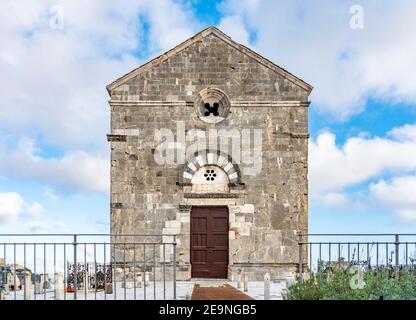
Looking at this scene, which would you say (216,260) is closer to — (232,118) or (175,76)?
(232,118)

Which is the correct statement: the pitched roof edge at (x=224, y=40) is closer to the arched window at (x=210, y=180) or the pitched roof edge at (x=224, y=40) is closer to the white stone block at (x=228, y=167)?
the white stone block at (x=228, y=167)

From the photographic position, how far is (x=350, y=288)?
1145 centimetres

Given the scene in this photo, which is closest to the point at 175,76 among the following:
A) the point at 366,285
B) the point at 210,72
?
the point at 210,72

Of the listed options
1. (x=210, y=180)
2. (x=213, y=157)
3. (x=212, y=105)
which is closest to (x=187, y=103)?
(x=212, y=105)

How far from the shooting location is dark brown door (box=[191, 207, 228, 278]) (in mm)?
20438

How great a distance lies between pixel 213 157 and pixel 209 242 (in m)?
2.79

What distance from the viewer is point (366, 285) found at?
1166cm

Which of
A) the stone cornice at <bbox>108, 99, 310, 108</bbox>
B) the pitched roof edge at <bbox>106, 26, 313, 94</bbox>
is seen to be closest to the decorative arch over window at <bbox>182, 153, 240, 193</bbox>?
the stone cornice at <bbox>108, 99, 310, 108</bbox>

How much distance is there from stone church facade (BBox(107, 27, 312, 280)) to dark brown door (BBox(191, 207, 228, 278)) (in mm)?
33

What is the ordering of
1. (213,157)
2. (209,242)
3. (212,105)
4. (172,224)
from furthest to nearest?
(212,105) < (213,157) < (209,242) < (172,224)

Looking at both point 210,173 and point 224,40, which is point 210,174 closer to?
point 210,173

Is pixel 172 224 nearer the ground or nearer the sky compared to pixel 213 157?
nearer the ground

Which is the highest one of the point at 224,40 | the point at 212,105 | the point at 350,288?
the point at 224,40

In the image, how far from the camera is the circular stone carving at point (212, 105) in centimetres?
2091
